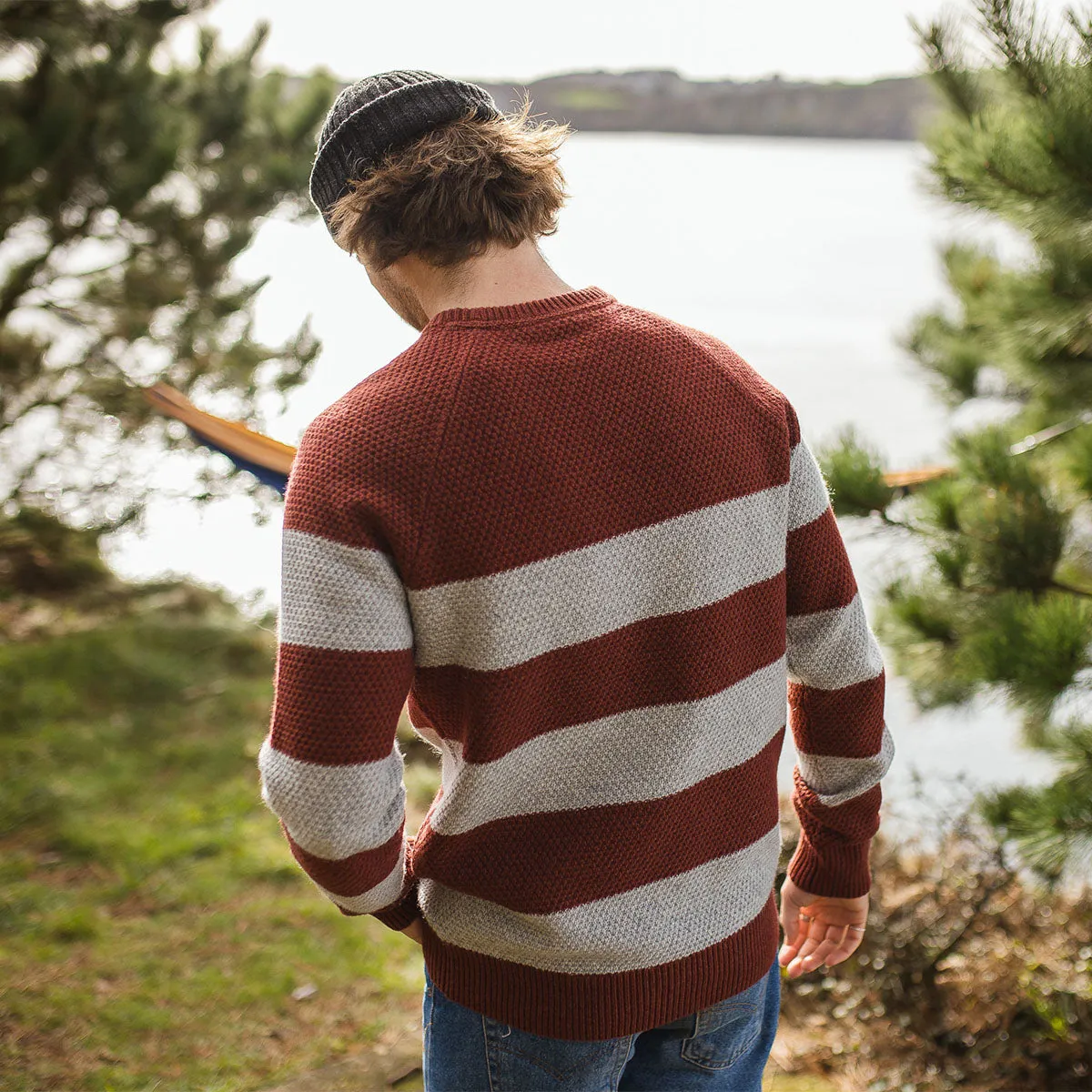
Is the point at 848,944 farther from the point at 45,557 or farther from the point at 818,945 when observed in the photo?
the point at 45,557

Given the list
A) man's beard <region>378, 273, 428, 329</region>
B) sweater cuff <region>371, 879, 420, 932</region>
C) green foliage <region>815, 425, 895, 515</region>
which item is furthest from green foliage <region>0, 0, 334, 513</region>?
sweater cuff <region>371, 879, 420, 932</region>

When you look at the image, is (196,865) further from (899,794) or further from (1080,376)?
(1080,376)

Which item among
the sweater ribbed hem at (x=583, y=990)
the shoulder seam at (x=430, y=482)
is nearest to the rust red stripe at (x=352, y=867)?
the sweater ribbed hem at (x=583, y=990)

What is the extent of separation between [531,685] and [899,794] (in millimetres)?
2059

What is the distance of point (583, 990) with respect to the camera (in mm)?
830

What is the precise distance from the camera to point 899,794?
2557mm

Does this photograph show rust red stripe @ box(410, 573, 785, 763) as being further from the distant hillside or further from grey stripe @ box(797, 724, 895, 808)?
the distant hillside

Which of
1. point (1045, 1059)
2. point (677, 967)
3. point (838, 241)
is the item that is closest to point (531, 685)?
point (677, 967)

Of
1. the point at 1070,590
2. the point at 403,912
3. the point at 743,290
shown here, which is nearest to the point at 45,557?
the point at 403,912

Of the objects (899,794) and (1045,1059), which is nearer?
(1045,1059)

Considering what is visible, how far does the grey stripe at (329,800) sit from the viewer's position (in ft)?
2.44

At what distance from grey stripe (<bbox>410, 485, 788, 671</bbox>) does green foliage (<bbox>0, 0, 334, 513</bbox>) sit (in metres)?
2.07

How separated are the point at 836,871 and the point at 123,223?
2724mm

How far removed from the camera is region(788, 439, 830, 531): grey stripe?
880mm
